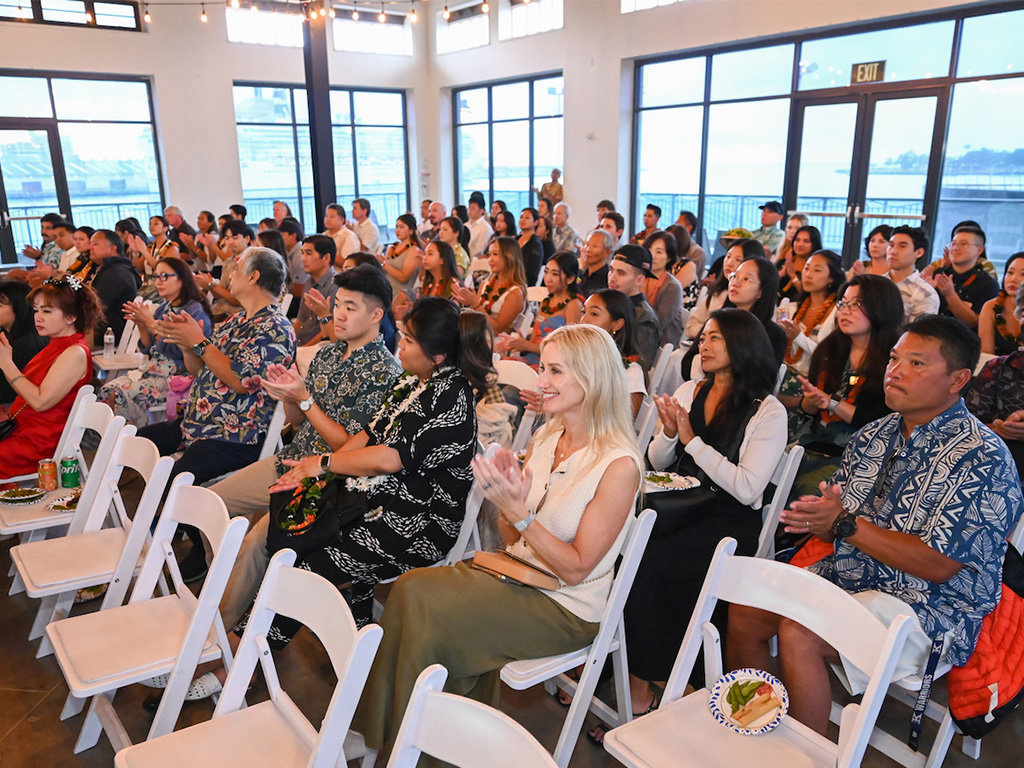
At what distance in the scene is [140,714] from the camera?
2.41 metres

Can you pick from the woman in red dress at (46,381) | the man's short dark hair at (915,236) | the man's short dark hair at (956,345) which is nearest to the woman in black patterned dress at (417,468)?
the man's short dark hair at (956,345)

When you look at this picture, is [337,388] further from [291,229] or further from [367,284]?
[291,229]

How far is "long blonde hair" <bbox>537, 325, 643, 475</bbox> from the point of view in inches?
81.9

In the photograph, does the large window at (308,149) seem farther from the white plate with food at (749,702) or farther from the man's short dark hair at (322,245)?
the white plate with food at (749,702)

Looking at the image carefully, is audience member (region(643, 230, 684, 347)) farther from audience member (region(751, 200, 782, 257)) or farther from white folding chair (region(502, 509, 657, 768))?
audience member (region(751, 200, 782, 257))

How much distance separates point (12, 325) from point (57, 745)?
229 centimetres

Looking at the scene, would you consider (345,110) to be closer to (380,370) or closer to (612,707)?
(380,370)

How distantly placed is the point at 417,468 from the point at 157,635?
87 centimetres

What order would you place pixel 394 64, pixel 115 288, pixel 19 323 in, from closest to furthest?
pixel 19 323
pixel 115 288
pixel 394 64

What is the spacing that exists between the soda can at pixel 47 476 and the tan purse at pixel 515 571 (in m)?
1.99

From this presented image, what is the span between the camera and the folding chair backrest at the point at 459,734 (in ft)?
4.19

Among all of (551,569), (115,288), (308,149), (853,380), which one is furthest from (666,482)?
(308,149)

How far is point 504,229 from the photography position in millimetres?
8641

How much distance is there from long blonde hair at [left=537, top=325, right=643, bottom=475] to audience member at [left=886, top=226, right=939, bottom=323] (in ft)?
10.4
